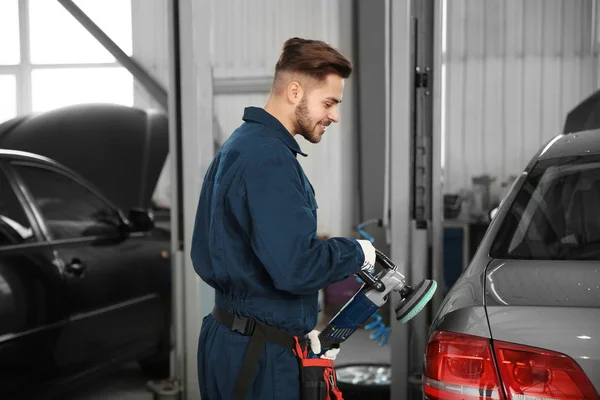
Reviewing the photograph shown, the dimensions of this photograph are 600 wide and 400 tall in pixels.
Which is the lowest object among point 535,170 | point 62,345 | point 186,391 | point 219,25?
point 186,391

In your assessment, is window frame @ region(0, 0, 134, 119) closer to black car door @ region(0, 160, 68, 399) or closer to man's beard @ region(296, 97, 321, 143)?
black car door @ region(0, 160, 68, 399)

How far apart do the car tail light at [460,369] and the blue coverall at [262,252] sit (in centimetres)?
34

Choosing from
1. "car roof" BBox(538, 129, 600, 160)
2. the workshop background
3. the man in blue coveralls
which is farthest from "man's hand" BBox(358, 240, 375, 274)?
the workshop background

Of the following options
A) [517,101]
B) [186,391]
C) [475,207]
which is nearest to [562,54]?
[517,101]

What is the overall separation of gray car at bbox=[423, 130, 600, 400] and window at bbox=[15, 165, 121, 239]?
230 cm

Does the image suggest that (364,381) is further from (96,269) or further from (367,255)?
(367,255)

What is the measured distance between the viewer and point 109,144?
5.07 metres

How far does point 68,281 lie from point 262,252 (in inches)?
78.4

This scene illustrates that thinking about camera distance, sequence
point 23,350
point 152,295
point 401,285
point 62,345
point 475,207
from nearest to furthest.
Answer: point 401,285 → point 23,350 → point 62,345 → point 152,295 → point 475,207

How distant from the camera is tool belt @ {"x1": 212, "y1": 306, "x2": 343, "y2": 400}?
185cm

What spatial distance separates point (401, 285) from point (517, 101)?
5.69 metres

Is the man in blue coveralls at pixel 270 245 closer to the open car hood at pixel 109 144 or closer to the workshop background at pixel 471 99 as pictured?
the open car hood at pixel 109 144

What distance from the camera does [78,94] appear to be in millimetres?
4539

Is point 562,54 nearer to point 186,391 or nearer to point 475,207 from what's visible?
point 475,207
